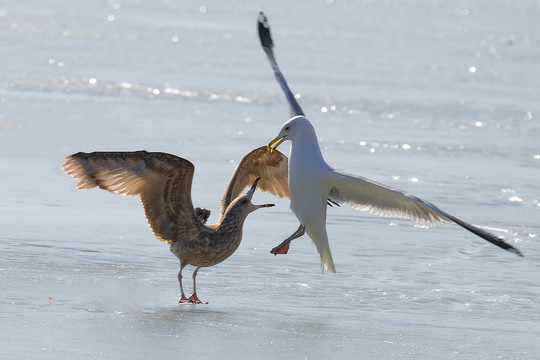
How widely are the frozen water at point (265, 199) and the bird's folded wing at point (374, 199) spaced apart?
1.66 ft

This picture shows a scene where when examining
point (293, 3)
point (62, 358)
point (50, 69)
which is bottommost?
point (62, 358)

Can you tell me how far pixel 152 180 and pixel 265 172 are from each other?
52.0 inches

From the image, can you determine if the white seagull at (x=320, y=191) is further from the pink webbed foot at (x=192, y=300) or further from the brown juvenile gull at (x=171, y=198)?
the pink webbed foot at (x=192, y=300)

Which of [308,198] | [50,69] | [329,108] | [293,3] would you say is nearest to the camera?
[308,198]

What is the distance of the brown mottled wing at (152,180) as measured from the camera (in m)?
6.24

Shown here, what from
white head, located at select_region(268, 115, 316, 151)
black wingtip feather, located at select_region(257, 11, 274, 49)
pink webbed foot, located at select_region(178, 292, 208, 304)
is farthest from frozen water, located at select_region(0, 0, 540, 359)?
black wingtip feather, located at select_region(257, 11, 274, 49)

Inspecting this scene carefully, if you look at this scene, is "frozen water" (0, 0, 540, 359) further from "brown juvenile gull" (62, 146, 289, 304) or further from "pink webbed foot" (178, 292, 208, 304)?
"brown juvenile gull" (62, 146, 289, 304)

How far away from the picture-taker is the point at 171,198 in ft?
21.5

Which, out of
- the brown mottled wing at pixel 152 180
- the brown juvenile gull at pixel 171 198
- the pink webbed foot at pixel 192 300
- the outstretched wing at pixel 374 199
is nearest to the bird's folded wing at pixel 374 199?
the outstretched wing at pixel 374 199

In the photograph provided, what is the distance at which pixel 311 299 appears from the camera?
6.55m

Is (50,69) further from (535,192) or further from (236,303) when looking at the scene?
(236,303)

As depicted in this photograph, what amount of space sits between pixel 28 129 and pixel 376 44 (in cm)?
1304

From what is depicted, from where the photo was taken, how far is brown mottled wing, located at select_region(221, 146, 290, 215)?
730cm

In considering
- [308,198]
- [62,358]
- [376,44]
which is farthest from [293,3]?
[62,358]
